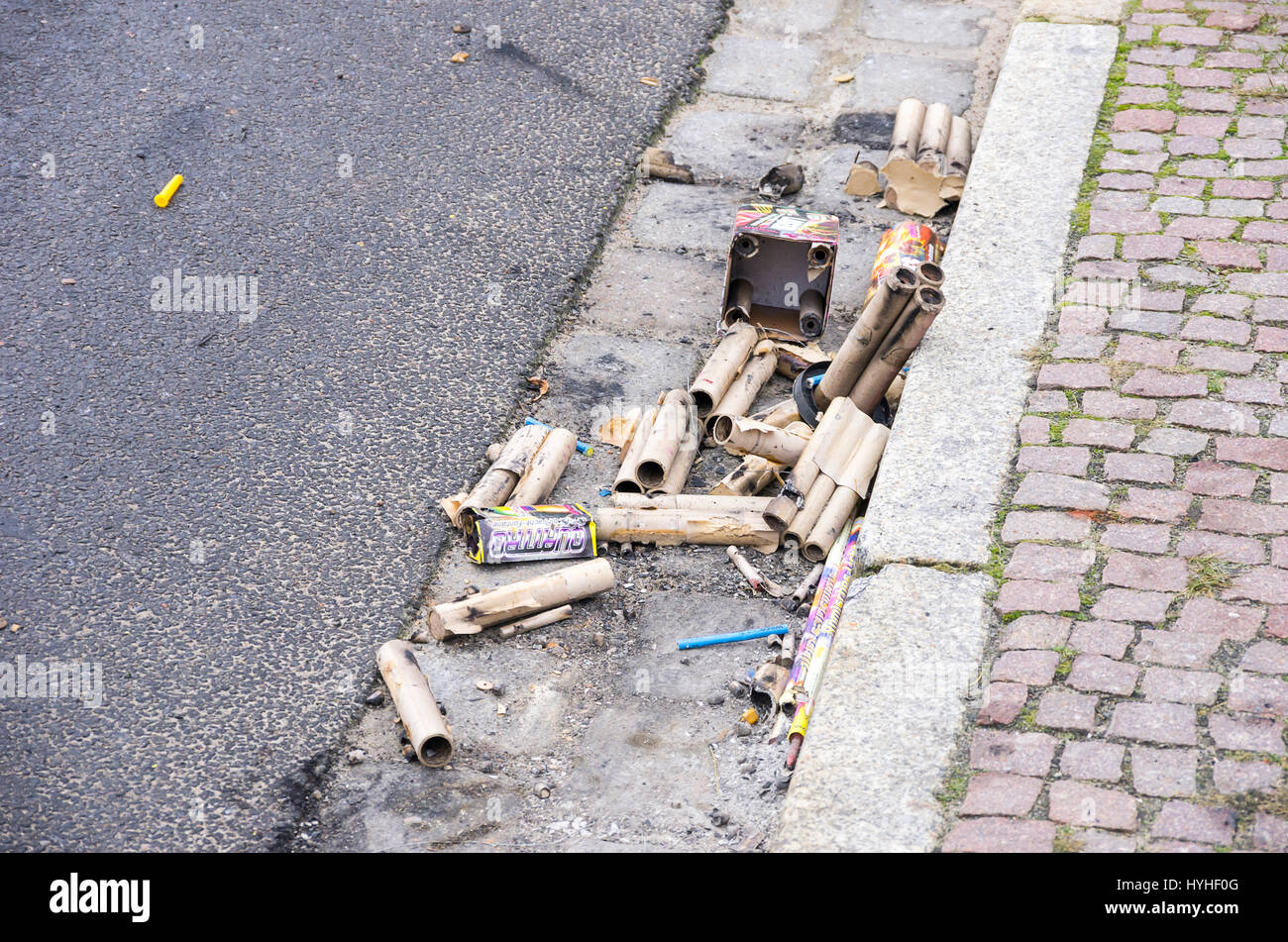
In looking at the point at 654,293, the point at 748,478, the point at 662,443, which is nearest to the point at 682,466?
the point at 662,443

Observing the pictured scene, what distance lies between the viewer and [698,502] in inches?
148

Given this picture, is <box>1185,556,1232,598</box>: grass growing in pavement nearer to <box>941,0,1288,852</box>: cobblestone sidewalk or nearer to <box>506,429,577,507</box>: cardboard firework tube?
<box>941,0,1288,852</box>: cobblestone sidewalk

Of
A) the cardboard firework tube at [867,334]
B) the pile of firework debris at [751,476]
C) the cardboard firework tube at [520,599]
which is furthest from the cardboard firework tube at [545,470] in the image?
the cardboard firework tube at [867,334]

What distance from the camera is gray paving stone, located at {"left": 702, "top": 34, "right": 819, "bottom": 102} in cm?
598

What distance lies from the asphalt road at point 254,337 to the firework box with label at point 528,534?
0.64 ft

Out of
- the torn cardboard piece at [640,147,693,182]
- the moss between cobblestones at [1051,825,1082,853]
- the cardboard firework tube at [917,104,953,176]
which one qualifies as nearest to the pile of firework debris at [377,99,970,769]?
the moss between cobblestones at [1051,825,1082,853]

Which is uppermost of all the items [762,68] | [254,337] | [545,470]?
[762,68]

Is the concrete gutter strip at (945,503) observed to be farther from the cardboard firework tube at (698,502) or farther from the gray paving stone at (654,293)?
the gray paving stone at (654,293)

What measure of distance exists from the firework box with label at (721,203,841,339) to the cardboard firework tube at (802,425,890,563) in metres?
0.83

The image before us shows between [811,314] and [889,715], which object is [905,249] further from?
[889,715]

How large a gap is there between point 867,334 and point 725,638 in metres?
1.13

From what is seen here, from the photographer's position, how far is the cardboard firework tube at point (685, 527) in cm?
368

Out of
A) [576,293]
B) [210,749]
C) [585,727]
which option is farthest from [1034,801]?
[576,293]

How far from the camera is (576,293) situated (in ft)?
15.5
